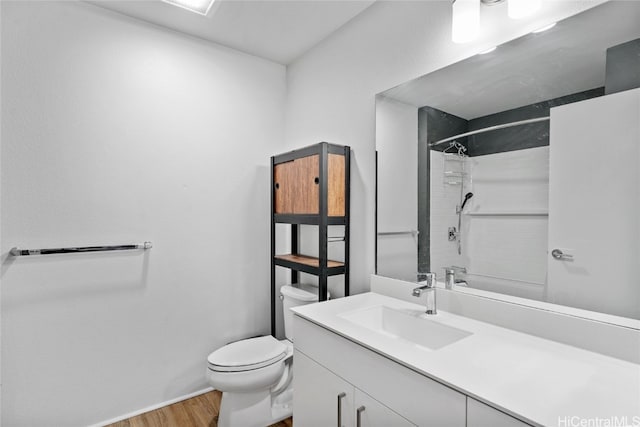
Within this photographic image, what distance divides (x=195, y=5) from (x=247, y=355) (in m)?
2.01

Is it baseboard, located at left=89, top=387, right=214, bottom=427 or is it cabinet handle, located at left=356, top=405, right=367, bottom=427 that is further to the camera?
baseboard, located at left=89, top=387, right=214, bottom=427

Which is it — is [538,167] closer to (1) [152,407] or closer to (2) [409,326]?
(2) [409,326]

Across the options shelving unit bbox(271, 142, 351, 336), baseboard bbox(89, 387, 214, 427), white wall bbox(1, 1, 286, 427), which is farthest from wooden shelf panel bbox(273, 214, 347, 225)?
baseboard bbox(89, 387, 214, 427)

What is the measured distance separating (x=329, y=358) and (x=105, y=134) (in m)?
1.71

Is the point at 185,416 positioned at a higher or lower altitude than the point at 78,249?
lower

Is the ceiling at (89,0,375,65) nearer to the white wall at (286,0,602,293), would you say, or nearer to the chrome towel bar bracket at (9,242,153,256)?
the white wall at (286,0,602,293)

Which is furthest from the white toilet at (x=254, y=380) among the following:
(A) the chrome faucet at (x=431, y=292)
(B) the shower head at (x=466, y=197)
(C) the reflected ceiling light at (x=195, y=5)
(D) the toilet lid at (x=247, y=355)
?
(C) the reflected ceiling light at (x=195, y=5)

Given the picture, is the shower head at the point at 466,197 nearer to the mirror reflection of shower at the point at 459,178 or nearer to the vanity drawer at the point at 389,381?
the mirror reflection of shower at the point at 459,178

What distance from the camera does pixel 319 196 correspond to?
5.75ft

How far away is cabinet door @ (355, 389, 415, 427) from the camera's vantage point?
0.94m

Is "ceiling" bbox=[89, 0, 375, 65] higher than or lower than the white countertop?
higher

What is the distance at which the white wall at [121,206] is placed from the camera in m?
1.61

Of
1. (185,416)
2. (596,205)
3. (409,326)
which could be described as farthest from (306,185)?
(185,416)

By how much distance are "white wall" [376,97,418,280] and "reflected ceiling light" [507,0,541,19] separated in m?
0.52
